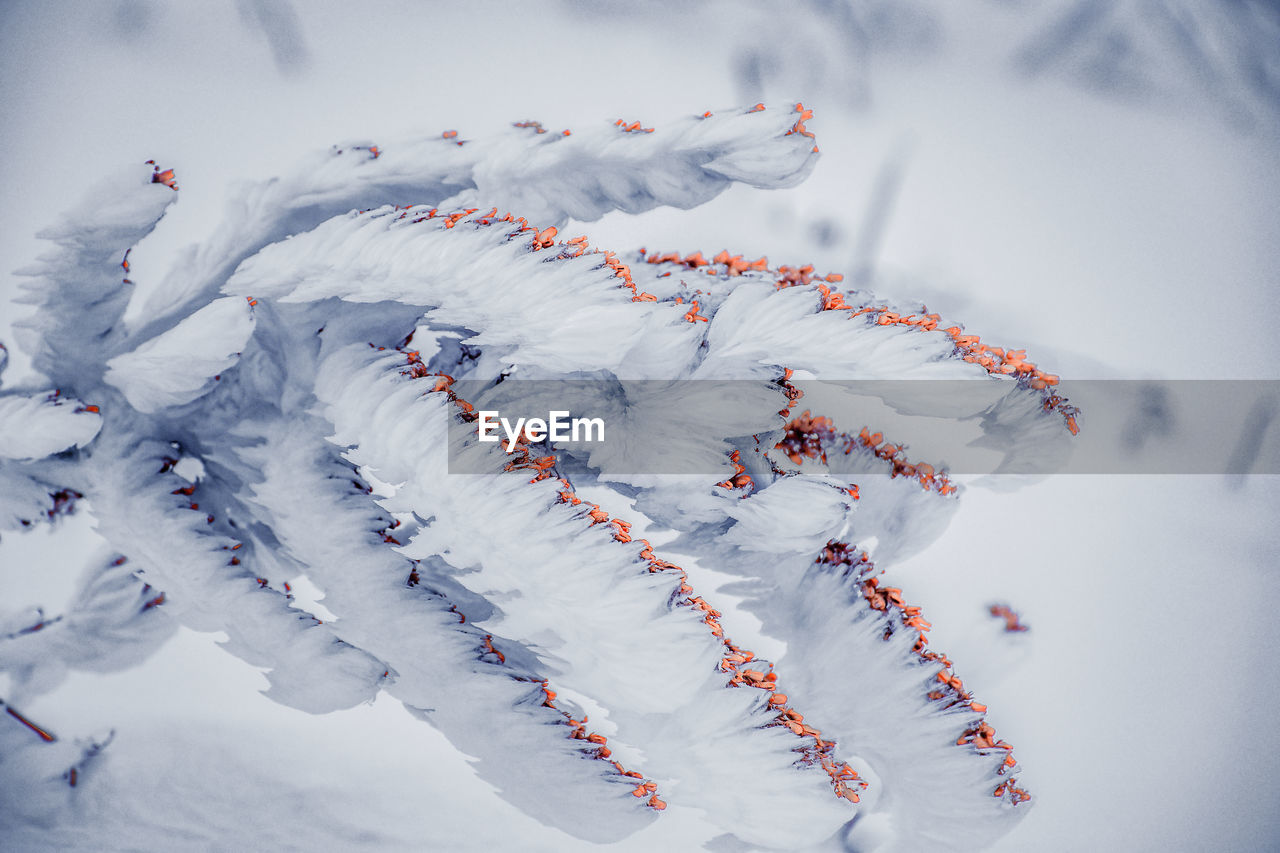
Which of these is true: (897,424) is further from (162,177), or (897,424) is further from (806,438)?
(162,177)

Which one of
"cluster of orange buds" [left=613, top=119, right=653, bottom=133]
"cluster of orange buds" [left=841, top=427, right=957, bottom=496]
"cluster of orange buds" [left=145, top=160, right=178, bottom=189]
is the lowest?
"cluster of orange buds" [left=145, top=160, right=178, bottom=189]

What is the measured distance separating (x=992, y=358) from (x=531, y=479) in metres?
0.16

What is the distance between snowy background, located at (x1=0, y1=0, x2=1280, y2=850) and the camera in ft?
1.06

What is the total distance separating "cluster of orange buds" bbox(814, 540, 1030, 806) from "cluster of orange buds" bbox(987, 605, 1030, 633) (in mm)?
36

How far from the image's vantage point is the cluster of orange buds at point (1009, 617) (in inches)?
12.8

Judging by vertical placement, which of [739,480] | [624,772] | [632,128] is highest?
[632,128]

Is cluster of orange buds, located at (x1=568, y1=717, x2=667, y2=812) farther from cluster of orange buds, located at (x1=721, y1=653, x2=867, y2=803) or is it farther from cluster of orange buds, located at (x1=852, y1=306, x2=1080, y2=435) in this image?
cluster of orange buds, located at (x1=852, y1=306, x2=1080, y2=435)

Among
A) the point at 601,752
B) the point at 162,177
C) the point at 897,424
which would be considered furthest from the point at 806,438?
the point at 162,177

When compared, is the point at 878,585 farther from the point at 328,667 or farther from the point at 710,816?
the point at 328,667

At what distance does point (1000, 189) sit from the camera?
32cm

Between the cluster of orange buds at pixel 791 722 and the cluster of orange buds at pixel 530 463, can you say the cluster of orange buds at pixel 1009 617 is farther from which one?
the cluster of orange buds at pixel 530 463

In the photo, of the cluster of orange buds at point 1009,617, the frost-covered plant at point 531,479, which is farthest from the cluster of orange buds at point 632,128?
the cluster of orange buds at point 1009,617

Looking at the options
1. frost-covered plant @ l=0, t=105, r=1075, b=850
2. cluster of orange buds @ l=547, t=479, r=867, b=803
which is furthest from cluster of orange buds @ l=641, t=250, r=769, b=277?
cluster of orange buds @ l=547, t=479, r=867, b=803

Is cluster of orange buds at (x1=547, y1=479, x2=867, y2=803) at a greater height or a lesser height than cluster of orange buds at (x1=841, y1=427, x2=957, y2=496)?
lesser
